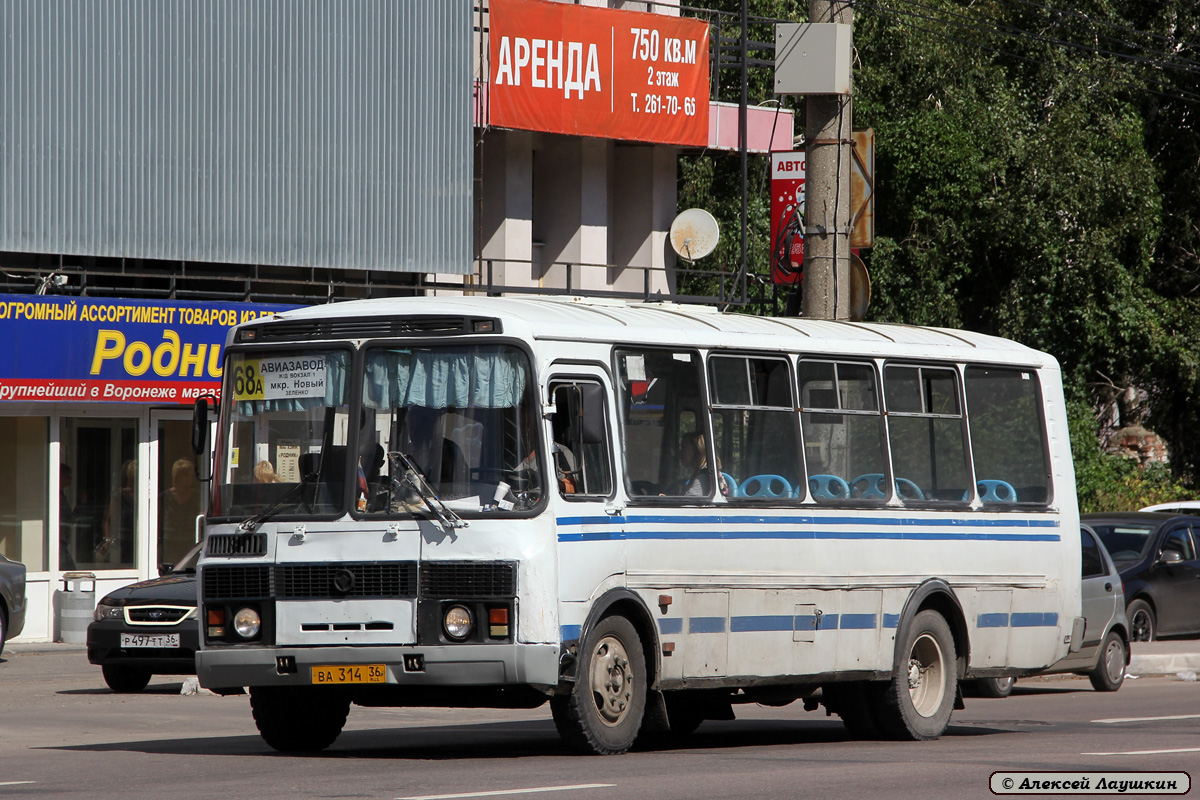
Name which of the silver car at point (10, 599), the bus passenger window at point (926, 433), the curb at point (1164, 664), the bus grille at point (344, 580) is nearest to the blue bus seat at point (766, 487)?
Answer: the bus passenger window at point (926, 433)

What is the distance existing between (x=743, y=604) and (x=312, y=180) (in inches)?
628

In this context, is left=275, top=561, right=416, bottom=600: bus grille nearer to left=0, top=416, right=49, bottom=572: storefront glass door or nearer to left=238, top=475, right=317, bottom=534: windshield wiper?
left=238, top=475, right=317, bottom=534: windshield wiper

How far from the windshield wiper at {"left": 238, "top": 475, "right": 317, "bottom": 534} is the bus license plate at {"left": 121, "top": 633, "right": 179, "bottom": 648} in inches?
279

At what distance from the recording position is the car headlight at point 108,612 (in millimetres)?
18203

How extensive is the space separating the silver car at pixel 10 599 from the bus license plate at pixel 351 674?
10.7 meters

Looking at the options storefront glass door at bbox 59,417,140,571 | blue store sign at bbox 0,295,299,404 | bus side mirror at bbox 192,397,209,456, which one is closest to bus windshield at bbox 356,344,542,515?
bus side mirror at bbox 192,397,209,456

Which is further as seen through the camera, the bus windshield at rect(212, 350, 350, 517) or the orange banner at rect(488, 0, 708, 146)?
the orange banner at rect(488, 0, 708, 146)

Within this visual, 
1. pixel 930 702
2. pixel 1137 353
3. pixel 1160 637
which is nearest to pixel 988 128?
pixel 1137 353

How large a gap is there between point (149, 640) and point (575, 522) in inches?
324

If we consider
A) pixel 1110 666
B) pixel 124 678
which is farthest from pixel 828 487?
pixel 124 678

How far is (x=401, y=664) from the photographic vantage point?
35.3ft

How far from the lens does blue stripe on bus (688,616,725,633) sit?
11.8 meters

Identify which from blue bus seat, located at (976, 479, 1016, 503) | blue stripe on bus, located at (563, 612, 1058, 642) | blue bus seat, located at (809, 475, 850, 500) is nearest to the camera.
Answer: blue stripe on bus, located at (563, 612, 1058, 642)

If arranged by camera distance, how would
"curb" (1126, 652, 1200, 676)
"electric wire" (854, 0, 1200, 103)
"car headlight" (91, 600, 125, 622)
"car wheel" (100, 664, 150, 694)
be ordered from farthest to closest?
1. "electric wire" (854, 0, 1200, 103)
2. "curb" (1126, 652, 1200, 676)
3. "car wheel" (100, 664, 150, 694)
4. "car headlight" (91, 600, 125, 622)
